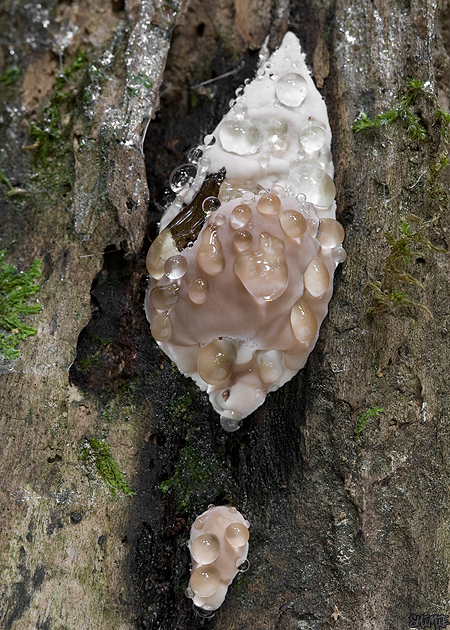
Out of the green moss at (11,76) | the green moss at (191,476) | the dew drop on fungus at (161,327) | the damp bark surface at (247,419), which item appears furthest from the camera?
the green moss at (11,76)

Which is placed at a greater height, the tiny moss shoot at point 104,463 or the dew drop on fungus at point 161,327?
the dew drop on fungus at point 161,327

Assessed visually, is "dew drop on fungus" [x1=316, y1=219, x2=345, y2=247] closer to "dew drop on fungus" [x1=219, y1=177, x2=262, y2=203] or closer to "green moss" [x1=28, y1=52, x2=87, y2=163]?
"dew drop on fungus" [x1=219, y1=177, x2=262, y2=203]

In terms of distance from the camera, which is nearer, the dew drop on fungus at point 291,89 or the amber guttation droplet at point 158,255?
the amber guttation droplet at point 158,255

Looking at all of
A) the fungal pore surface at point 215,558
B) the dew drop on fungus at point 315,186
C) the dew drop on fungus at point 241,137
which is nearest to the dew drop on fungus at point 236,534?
the fungal pore surface at point 215,558

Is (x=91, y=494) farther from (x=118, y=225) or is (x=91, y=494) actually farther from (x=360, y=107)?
(x=360, y=107)

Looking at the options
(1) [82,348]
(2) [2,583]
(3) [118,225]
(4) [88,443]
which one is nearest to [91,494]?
(4) [88,443]

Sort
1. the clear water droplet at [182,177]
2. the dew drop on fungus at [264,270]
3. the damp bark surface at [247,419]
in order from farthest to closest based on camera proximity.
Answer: the clear water droplet at [182,177] < the damp bark surface at [247,419] < the dew drop on fungus at [264,270]

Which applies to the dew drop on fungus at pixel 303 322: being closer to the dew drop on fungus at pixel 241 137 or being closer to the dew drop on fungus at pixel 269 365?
the dew drop on fungus at pixel 269 365

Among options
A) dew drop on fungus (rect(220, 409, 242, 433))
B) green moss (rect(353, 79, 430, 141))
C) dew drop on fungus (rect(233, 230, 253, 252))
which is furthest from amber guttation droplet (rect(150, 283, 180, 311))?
green moss (rect(353, 79, 430, 141))
